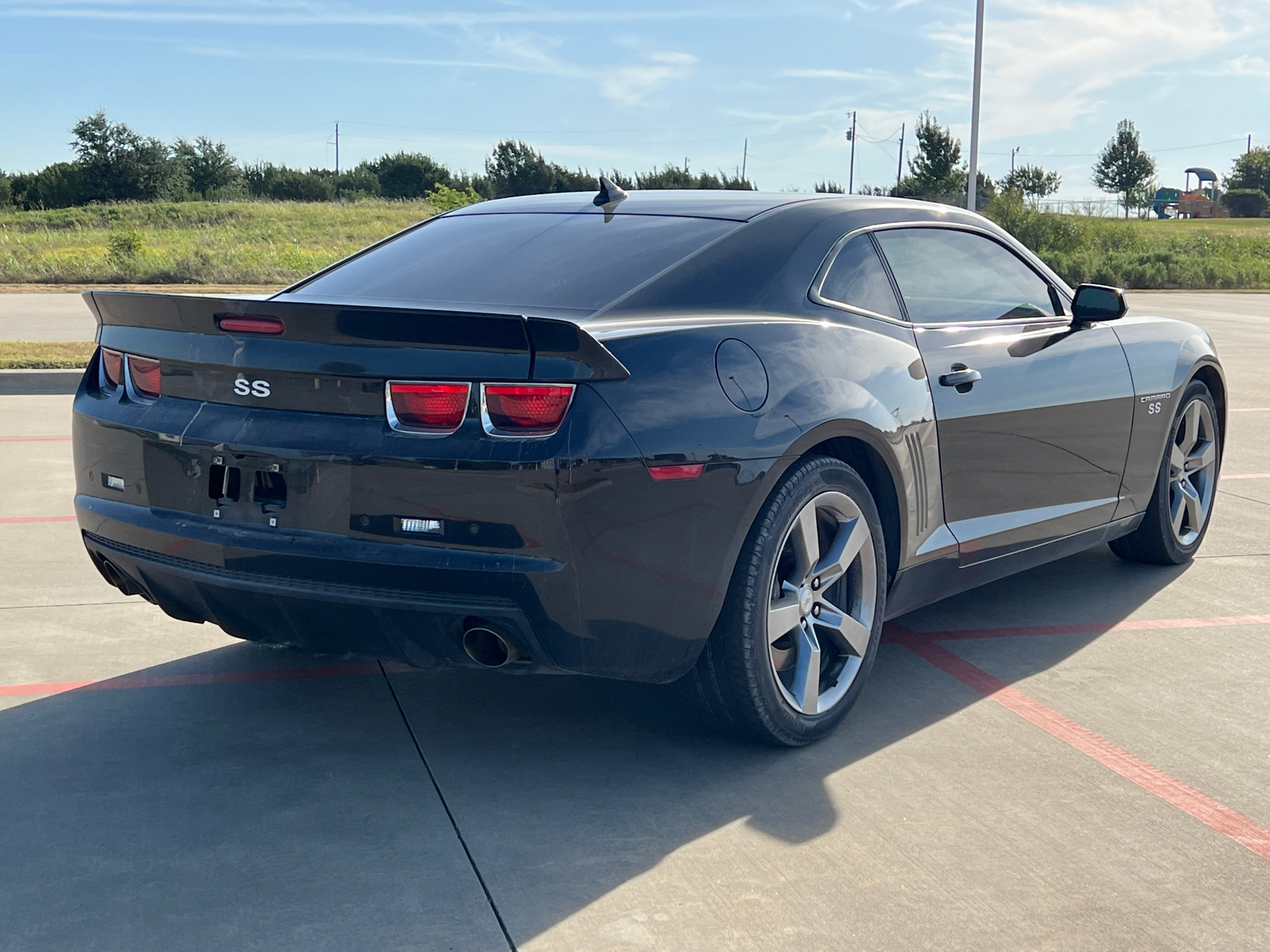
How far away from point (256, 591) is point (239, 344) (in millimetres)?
616

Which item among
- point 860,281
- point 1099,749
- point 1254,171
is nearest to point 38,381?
point 860,281

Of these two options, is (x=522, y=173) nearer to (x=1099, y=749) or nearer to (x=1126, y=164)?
(x=1126, y=164)

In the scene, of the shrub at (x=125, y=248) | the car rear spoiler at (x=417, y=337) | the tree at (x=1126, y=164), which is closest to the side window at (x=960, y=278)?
the car rear spoiler at (x=417, y=337)

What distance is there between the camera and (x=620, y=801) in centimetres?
326

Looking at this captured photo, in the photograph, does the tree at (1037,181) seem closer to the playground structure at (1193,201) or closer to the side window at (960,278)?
the playground structure at (1193,201)

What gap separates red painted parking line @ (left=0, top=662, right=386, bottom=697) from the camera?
405 cm

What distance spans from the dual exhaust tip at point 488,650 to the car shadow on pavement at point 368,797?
37 centimetres

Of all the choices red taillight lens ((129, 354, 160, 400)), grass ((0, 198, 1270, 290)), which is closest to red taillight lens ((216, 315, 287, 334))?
red taillight lens ((129, 354, 160, 400))

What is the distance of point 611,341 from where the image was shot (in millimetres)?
3135

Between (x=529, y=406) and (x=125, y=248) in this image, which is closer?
(x=529, y=406)

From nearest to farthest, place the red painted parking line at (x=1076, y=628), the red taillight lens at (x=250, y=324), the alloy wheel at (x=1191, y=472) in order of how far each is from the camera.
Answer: the red taillight lens at (x=250, y=324), the red painted parking line at (x=1076, y=628), the alloy wheel at (x=1191, y=472)

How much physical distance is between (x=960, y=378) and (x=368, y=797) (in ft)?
7.22

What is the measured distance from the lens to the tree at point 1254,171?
103 m

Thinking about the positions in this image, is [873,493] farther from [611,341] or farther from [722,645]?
[611,341]
